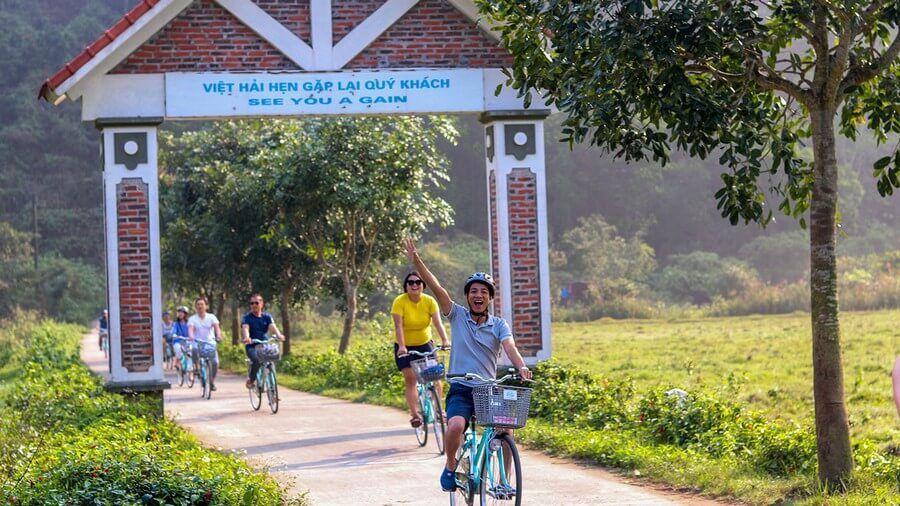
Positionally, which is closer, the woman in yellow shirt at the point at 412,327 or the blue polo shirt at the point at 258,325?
the woman in yellow shirt at the point at 412,327

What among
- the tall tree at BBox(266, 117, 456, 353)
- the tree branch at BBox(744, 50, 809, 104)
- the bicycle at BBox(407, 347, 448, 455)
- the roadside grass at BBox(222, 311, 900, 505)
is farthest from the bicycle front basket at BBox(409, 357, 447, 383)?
the tall tree at BBox(266, 117, 456, 353)

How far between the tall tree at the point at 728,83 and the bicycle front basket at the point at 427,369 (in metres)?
3.47

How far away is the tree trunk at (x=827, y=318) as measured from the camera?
31.2 ft

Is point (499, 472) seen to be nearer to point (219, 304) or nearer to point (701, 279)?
point (219, 304)

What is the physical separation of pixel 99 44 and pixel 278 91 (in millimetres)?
2006

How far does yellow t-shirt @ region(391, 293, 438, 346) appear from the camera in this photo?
511 inches

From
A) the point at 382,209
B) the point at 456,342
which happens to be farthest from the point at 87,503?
the point at 382,209

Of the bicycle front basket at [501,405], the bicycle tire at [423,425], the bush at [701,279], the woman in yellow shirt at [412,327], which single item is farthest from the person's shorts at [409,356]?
the bush at [701,279]

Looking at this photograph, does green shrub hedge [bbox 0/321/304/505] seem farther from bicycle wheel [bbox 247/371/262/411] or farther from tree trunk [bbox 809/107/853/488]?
Result: tree trunk [bbox 809/107/853/488]

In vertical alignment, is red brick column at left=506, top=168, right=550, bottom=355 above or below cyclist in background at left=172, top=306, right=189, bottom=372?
above

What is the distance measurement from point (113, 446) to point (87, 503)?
1665mm

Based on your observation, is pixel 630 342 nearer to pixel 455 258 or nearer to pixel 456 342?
pixel 456 342

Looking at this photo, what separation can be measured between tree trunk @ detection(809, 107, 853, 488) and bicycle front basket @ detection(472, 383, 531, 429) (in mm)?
2631

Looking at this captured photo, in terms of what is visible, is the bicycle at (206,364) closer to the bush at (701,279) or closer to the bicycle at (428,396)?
the bicycle at (428,396)
